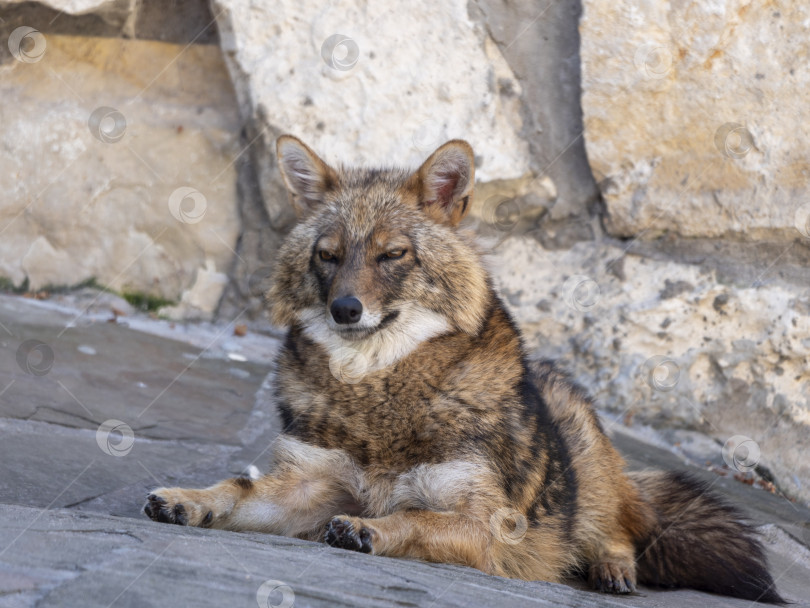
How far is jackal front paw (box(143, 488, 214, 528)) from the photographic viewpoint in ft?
11.3

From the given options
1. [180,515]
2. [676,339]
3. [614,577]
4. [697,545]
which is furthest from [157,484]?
[676,339]

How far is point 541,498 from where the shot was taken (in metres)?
4.11

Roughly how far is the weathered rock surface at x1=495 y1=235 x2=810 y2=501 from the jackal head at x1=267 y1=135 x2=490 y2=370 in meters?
1.88

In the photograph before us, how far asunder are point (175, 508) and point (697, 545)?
2.62m

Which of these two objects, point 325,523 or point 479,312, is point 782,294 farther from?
point 325,523

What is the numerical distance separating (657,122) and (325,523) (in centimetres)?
370

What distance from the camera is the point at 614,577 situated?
4.23 m

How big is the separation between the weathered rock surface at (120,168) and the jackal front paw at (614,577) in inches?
141

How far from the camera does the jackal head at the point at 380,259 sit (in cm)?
405

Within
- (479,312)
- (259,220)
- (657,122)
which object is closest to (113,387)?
(259,220)
